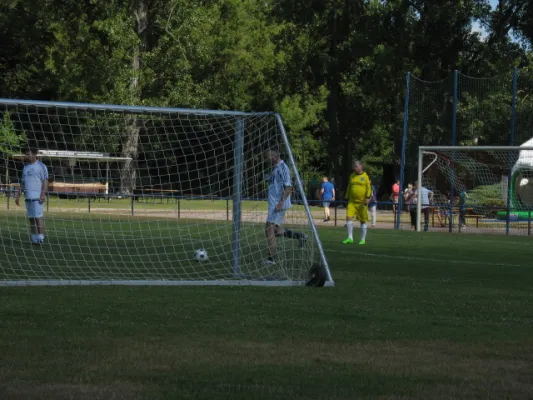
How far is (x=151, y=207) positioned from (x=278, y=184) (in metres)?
18.5

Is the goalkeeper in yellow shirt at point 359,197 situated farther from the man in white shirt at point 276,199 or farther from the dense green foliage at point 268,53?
the dense green foliage at point 268,53

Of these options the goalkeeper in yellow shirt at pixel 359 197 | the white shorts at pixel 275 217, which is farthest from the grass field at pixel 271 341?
the goalkeeper in yellow shirt at pixel 359 197

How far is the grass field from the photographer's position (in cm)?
662

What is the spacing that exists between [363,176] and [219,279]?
33.6 ft

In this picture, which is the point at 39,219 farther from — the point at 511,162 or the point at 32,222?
the point at 511,162

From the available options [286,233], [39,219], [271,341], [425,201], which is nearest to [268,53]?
[425,201]

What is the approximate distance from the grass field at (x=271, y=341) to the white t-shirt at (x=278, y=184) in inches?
101

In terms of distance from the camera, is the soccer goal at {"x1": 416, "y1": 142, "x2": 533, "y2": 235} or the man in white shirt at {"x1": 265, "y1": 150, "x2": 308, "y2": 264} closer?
the man in white shirt at {"x1": 265, "y1": 150, "x2": 308, "y2": 264}

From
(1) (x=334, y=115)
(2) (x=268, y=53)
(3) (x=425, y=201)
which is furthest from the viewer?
(2) (x=268, y=53)

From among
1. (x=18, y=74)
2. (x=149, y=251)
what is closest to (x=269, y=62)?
(x=18, y=74)

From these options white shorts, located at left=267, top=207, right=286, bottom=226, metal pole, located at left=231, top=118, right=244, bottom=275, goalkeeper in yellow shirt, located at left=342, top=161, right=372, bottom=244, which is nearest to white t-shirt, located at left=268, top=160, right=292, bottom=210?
white shorts, located at left=267, top=207, right=286, bottom=226

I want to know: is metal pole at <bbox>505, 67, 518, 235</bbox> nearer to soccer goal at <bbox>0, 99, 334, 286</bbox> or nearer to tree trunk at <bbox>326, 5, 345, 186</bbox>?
soccer goal at <bbox>0, 99, 334, 286</bbox>

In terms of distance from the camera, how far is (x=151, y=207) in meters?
34.7

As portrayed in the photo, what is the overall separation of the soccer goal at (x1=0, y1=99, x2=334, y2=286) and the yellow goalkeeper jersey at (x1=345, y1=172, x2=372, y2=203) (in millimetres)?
1620
